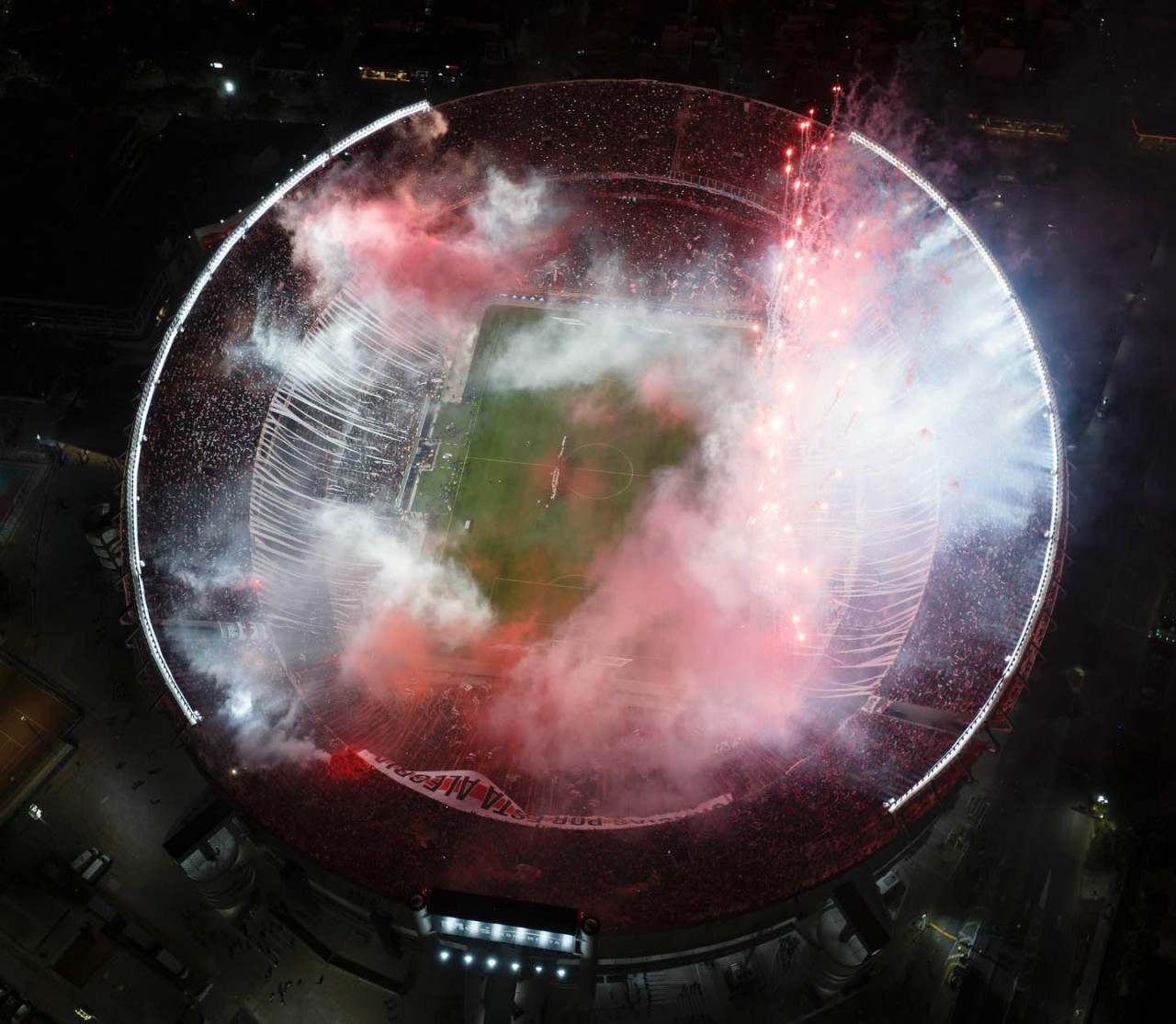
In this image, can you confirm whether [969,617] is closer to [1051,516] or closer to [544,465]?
[1051,516]

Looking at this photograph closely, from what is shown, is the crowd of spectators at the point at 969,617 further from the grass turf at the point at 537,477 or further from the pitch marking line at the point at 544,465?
the pitch marking line at the point at 544,465

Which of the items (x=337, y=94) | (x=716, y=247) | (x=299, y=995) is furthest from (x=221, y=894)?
(x=337, y=94)

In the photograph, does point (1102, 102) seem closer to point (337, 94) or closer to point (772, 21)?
point (772, 21)

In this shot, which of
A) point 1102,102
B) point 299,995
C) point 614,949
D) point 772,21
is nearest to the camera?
point 614,949

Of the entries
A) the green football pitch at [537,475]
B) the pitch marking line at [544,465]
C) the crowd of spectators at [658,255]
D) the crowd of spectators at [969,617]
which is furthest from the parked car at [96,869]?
the crowd of spectators at [658,255]

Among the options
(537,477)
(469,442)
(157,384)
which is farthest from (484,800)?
(157,384)

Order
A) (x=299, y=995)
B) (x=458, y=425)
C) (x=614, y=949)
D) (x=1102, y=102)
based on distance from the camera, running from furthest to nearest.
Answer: (x=1102, y=102) → (x=458, y=425) → (x=299, y=995) → (x=614, y=949)

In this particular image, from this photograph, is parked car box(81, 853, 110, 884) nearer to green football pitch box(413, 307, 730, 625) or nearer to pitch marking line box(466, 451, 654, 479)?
green football pitch box(413, 307, 730, 625)

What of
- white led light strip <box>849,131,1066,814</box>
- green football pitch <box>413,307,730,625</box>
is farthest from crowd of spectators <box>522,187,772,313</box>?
white led light strip <box>849,131,1066,814</box>
